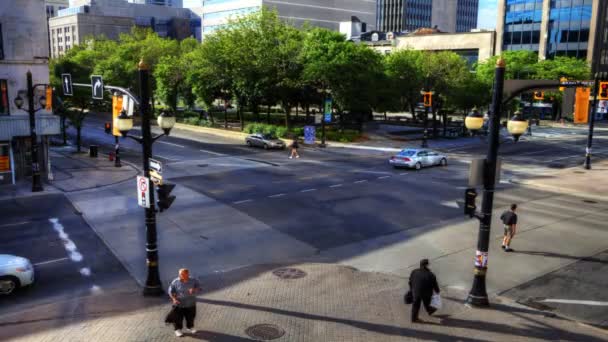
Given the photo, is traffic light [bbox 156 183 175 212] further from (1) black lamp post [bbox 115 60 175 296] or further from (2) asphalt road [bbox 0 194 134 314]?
(2) asphalt road [bbox 0 194 134 314]

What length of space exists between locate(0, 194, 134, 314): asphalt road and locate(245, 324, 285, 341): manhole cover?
197 inches

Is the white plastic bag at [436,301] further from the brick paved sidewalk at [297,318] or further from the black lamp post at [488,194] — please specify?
the black lamp post at [488,194]

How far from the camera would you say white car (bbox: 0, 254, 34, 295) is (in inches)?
539

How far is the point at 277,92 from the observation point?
2105 inches

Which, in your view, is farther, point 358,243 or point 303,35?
point 303,35

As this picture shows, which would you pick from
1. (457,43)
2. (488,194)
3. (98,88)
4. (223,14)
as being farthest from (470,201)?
(223,14)

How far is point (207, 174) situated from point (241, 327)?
21419 millimetres

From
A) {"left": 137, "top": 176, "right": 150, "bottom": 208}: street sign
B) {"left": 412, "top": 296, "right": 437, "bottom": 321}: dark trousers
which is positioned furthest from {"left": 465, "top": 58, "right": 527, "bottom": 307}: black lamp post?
{"left": 137, "top": 176, "right": 150, "bottom": 208}: street sign

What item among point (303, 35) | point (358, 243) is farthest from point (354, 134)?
point (358, 243)

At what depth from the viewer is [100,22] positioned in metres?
177

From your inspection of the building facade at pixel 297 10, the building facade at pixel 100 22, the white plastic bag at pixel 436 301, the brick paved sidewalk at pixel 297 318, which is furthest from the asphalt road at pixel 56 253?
the building facade at pixel 100 22

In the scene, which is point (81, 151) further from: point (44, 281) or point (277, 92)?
point (44, 281)

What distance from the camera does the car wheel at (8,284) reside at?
13.8 metres

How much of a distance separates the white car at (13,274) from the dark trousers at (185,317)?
17.3 ft
